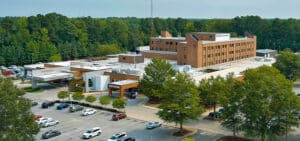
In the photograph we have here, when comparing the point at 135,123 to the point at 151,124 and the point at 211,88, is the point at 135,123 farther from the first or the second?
the point at 211,88

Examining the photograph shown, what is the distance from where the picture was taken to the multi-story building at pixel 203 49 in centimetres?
5559

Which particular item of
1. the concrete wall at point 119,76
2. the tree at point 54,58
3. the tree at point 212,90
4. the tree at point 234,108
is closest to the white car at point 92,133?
the tree at point 234,108

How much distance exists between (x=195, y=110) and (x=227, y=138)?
3293 mm

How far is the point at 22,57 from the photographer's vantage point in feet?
253

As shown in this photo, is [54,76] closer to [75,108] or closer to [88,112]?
[75,108]

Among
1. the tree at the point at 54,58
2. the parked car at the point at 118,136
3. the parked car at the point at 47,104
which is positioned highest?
the tree at the point at 54,58

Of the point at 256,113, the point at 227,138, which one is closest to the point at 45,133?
the point at 227,138

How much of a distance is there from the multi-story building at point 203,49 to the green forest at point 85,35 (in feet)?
52.2

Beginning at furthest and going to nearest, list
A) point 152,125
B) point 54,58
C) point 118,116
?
point 54,58 → point 118,116 → point 152,125

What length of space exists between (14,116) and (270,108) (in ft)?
55.2

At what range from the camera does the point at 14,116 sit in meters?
22.2

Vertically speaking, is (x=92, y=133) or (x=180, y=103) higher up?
(x=180, y=103)

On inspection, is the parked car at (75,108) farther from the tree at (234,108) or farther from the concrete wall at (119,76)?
the tree at (234,108)

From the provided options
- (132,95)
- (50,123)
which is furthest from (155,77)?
(50,123)
